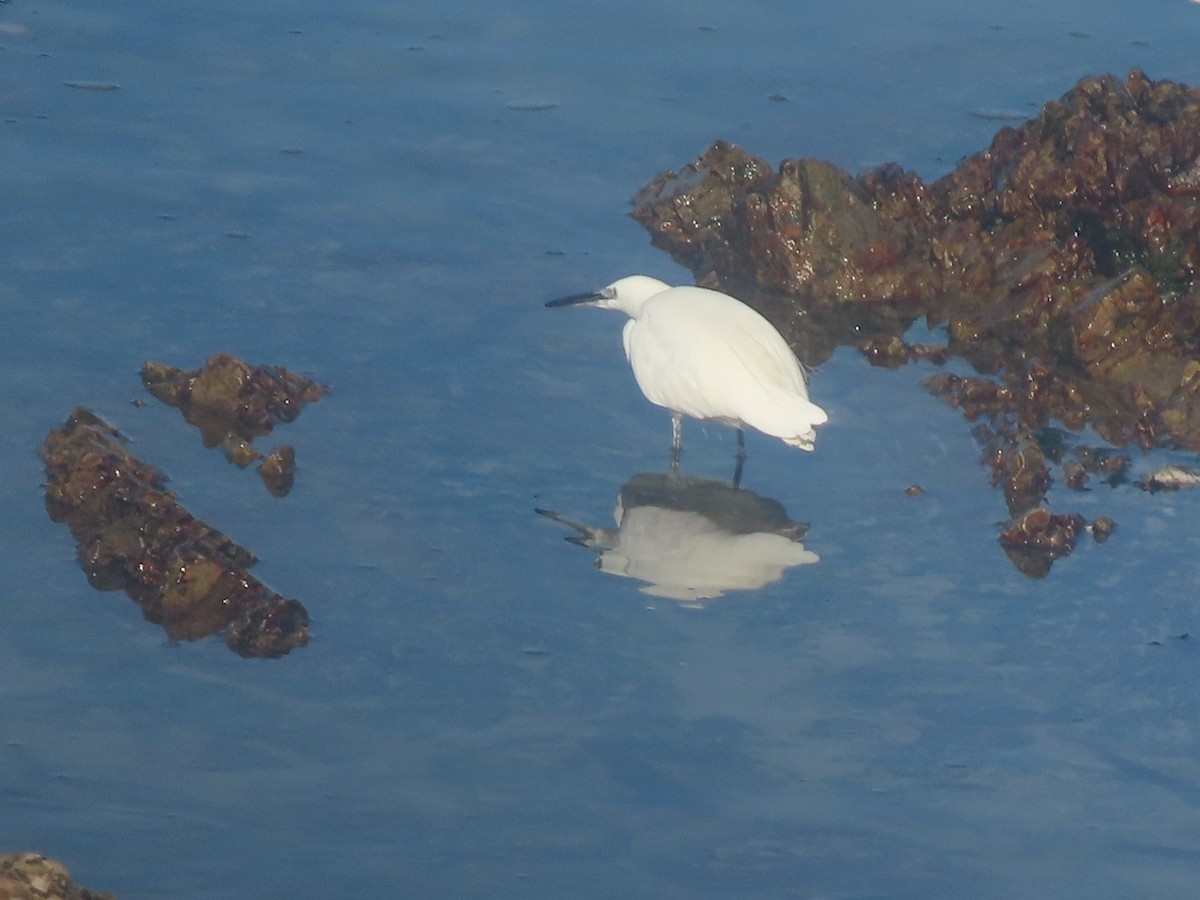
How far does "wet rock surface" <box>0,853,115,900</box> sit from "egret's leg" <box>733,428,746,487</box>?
3.16 m

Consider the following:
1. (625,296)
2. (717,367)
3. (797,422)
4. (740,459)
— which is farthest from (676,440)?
(625,296)

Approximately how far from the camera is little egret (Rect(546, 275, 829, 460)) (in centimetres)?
559

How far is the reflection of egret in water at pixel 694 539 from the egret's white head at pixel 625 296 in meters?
1.04

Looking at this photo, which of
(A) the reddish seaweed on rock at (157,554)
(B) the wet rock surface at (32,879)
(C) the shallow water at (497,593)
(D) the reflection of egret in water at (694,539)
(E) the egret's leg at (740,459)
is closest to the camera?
(B) the wet rock surface at (32,879)

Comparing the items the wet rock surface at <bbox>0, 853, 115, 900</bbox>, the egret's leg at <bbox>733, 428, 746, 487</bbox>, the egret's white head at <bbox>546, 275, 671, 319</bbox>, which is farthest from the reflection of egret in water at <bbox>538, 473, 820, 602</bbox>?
the wet rock surface at <bbox>0, 853, 115, 900</bbox>

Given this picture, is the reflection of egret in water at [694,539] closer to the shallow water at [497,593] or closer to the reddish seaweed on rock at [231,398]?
the shallow water at [497,593]

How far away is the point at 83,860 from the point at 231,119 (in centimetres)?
514

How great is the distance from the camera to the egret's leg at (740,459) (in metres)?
5.81

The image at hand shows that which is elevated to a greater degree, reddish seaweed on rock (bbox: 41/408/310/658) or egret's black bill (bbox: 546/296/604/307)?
egret's black bill (bbox: 546/296/604/307)

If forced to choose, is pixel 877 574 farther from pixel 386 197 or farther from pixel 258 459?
pixel 386 197

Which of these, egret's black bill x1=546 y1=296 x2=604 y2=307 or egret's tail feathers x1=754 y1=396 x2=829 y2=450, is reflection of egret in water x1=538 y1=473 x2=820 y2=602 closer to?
egret's tail feathers x1=754 y1=396 x2=829 y2=450

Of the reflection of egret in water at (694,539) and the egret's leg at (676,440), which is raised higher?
the egret's leg at (676,440)

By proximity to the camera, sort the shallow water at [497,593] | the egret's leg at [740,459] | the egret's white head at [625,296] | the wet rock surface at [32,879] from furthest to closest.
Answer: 1. the egret's white head at [625,296]
2. the egret's leg at [740,459]
3. the shallow water at [497,593]
4. the wet rock surface at [32,879]

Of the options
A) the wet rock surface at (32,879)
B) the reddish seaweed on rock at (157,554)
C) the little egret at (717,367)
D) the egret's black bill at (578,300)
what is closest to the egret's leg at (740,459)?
the little egret at (717,367)
